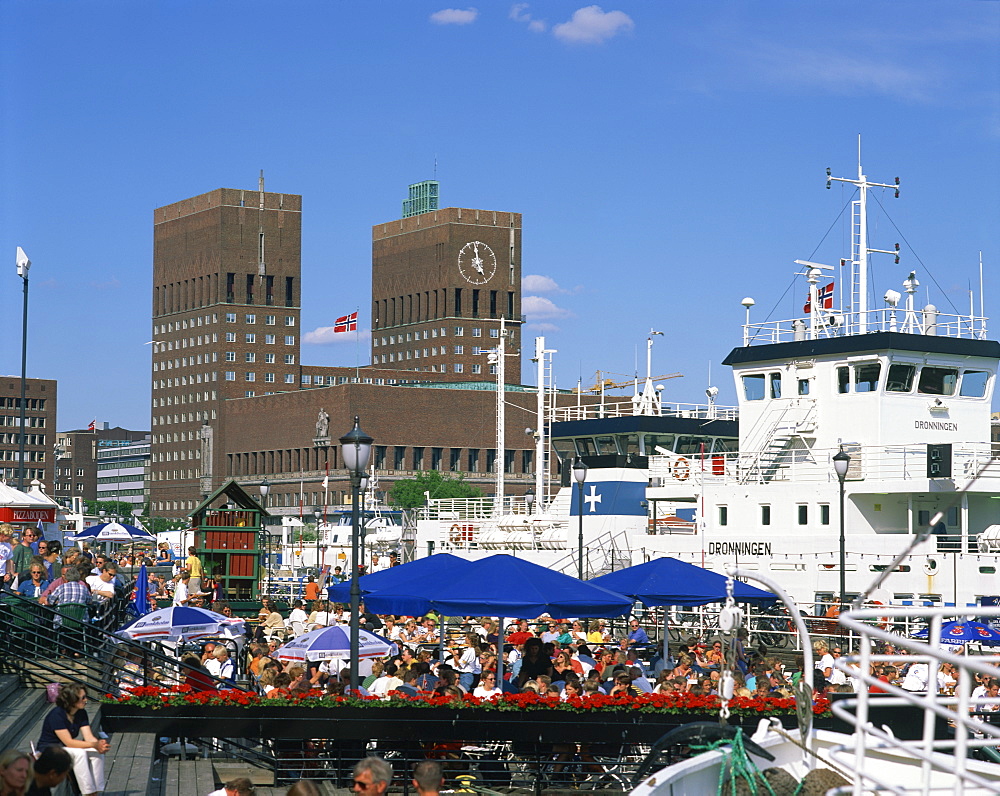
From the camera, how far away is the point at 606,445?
45750 millimetres

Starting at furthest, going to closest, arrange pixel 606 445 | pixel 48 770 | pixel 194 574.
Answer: pixel 606 445 < pixel 194 574 < pixel 48 770

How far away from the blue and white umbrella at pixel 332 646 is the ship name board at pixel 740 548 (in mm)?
18199

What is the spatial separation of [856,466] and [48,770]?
29.1 meters

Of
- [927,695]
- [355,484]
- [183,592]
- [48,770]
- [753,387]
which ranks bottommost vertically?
[183,592]

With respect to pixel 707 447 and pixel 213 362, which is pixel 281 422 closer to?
pixel 213 362

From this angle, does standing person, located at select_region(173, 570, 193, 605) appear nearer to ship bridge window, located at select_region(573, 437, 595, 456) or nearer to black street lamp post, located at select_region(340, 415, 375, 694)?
black street lamp post, located at select_region(340, 415, 375, 694)

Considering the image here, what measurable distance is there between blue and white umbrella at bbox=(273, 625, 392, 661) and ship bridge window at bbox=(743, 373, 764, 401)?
2245 cm

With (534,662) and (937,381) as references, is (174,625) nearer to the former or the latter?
(534,662)

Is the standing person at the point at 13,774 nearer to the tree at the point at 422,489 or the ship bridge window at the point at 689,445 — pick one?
the ship bridge window at the point at 689,445

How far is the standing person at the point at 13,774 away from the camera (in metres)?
7.59

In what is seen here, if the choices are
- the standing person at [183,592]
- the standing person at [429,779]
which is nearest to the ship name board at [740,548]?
the standing person at [183,592]

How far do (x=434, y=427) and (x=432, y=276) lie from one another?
37111mm

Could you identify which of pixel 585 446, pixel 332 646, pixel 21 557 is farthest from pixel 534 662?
pixel 585 446

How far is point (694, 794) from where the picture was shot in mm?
8625
